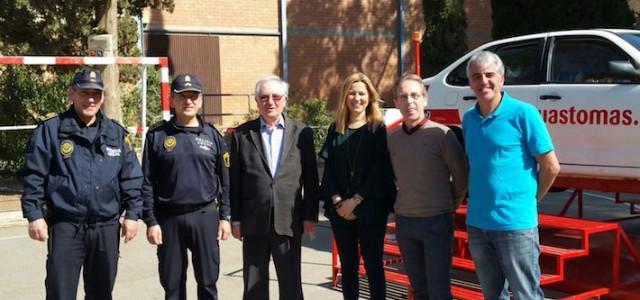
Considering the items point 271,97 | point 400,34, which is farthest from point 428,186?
point 400,34

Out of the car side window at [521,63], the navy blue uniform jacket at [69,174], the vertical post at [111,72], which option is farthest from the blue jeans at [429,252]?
the vertical post at [111,72]

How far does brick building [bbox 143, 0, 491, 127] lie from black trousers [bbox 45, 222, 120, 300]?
50.5 feet

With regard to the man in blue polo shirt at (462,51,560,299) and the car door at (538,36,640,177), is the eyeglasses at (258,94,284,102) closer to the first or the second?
the man in blue polo shirt at (462,51,560,299)

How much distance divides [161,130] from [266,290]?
1268 millimetres

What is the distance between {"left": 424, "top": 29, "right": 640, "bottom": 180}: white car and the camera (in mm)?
6176

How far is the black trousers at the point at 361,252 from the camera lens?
16.0 feet

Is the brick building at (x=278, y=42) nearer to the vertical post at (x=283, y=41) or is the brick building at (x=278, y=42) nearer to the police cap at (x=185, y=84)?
the vertical post at (x=283, y=41)

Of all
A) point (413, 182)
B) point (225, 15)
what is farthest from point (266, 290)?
point (225, 15)

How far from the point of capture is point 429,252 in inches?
180

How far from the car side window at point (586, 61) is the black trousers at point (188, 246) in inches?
143

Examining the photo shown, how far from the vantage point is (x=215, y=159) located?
488 cm

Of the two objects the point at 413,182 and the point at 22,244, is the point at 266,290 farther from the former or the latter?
the point at 22,244

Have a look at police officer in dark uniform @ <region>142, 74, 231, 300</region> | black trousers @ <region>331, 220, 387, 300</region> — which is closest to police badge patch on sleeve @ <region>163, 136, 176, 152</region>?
police officer in dark uniform @ <region>142, 74, 231, 300</region>

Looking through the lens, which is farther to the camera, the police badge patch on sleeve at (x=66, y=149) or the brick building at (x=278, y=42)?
the brick building at (x=278, y=42)
